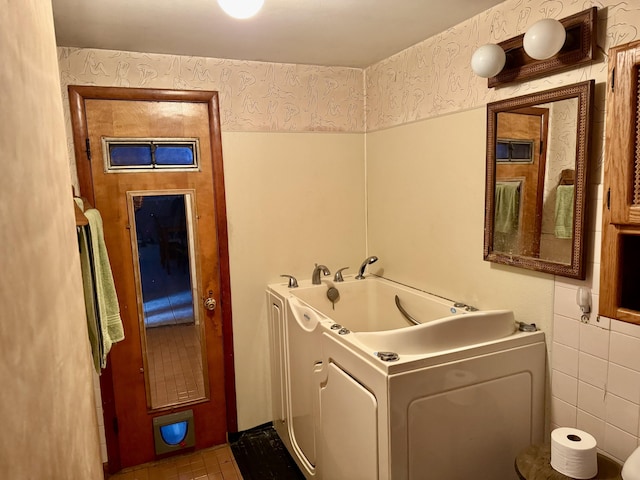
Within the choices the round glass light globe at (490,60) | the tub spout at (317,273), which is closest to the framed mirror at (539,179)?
the round glass light globe at (490,60)

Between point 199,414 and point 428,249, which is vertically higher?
point 428,249

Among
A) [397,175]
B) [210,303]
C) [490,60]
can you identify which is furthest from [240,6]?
[210,303]

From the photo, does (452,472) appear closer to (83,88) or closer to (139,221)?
(139,221)

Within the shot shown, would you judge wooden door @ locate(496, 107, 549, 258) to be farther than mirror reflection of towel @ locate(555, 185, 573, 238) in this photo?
Yes

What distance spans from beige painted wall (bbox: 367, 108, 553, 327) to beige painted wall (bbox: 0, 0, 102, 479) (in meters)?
1.76

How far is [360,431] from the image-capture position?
5.74 feet

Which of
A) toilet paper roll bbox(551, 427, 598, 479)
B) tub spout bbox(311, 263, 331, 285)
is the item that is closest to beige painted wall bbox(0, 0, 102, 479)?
toilet paper roll bbox(551, 427, 598, 479)

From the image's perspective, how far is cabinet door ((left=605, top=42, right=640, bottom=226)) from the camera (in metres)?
1.16

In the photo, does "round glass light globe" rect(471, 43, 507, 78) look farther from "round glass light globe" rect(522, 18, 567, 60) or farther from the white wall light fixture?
the white wall light fixture

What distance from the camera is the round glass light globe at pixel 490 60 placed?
1812 millimetres

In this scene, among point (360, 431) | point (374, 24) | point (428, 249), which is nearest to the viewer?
point (360, 431)

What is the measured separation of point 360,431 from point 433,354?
17.1 inches

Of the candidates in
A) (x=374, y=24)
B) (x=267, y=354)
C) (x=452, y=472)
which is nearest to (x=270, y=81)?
(x=374, y=24)

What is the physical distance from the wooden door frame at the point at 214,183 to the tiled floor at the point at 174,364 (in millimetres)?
184
